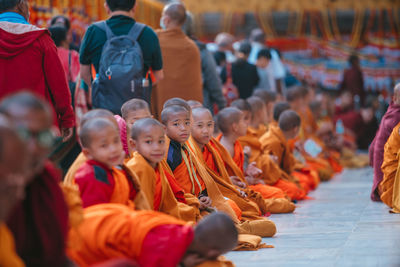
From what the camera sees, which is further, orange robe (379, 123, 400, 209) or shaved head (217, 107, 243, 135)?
shaved head (217, 107, 243, 135)

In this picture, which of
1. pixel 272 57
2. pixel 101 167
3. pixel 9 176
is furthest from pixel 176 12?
pixel 9 176

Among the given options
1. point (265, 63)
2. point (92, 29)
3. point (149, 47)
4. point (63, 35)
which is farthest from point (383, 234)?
point (265, 63)

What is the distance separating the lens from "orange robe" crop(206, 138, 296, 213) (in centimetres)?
645

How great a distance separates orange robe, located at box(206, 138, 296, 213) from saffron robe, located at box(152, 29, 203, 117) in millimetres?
1224

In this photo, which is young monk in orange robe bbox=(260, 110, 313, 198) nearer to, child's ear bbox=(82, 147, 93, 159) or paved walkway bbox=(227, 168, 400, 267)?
paved walkway bbox=(227, 168, 400, 267)

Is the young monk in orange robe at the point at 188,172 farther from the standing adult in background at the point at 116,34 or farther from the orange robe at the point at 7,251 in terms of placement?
the orange robe at the point at 7,251

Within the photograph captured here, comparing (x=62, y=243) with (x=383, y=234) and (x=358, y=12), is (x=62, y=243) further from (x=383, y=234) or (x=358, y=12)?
(x=358, y=12)

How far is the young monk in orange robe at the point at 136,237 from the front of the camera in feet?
12.3

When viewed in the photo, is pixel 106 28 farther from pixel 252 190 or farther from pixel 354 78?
pixel 354 78

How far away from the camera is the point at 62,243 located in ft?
10.7

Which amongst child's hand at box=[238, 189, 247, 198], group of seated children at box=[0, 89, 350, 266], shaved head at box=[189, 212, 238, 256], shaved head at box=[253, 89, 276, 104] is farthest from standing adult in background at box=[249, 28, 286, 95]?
shaved head at box=[189, 212, 238, 256]

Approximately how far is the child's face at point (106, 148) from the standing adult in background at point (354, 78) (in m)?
11.9

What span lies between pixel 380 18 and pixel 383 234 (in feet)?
37.8

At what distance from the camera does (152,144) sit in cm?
477
